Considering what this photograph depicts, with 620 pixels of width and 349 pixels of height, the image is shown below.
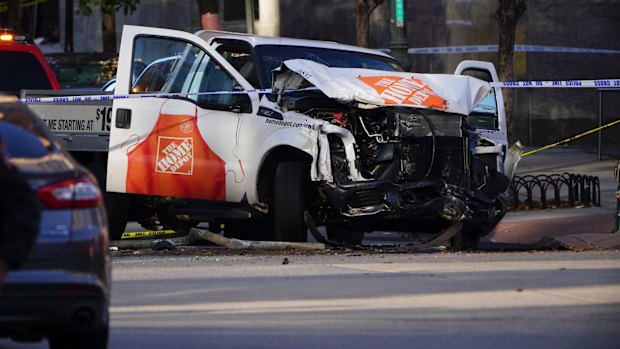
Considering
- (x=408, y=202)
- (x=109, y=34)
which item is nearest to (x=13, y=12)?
(x=109, y=34)

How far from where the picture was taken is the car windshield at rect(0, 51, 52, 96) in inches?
681

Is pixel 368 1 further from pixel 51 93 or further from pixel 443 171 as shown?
pixel 443 171

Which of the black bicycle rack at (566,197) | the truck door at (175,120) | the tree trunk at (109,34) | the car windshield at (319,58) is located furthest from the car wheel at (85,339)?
the tree trunk at (109,34)

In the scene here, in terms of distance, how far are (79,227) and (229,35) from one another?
7.38 m

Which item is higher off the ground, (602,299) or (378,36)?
(378,36)

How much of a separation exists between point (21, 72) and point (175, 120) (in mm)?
5320

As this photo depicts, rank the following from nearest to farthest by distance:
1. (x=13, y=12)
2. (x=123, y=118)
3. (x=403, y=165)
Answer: (x=403, y=165) → (x=123, y=118) → (x=13, y=12)

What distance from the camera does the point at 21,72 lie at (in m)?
17.4

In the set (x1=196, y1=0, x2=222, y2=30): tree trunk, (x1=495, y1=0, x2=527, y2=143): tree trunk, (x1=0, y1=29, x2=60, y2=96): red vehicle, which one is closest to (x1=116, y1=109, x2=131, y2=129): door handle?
(x1=0, y1=29, x2=60, y2=96): red vehicle

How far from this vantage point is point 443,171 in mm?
11969

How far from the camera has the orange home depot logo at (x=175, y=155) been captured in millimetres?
12570

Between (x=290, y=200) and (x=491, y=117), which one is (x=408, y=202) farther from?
(x=491, y=117)

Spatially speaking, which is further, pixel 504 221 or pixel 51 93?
pixel 504 221

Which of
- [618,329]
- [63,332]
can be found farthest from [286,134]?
[63,332]
